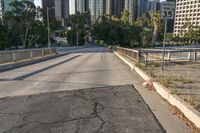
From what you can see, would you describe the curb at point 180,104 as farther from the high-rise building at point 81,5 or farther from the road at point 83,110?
the high-rise building at point 81,5

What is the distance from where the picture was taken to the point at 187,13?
172m

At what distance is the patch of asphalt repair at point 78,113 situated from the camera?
5527mm

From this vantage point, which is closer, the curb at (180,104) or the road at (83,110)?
the road at (83,110)

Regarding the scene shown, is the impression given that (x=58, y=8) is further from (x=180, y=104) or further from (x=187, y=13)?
(x=180, y=104)

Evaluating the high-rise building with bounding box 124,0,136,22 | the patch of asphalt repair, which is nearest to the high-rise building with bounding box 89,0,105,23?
the high-rise building with bounding box 124,0,136,22

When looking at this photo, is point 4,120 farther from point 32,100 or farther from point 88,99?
point 88,99

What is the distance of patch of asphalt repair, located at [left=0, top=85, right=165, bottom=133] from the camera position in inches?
218

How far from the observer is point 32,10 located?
71.1 meters

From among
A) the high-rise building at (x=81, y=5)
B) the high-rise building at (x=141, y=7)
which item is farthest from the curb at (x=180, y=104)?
the high-rise building at (x=141, y=7)

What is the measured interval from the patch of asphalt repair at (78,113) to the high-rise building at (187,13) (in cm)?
15996

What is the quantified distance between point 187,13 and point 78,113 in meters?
178

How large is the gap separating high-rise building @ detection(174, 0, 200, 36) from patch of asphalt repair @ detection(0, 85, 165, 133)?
159961 mm

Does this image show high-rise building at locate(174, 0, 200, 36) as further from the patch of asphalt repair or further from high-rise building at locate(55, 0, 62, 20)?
the patch of asphalt repair

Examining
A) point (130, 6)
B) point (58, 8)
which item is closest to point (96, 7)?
point (130, 6)
